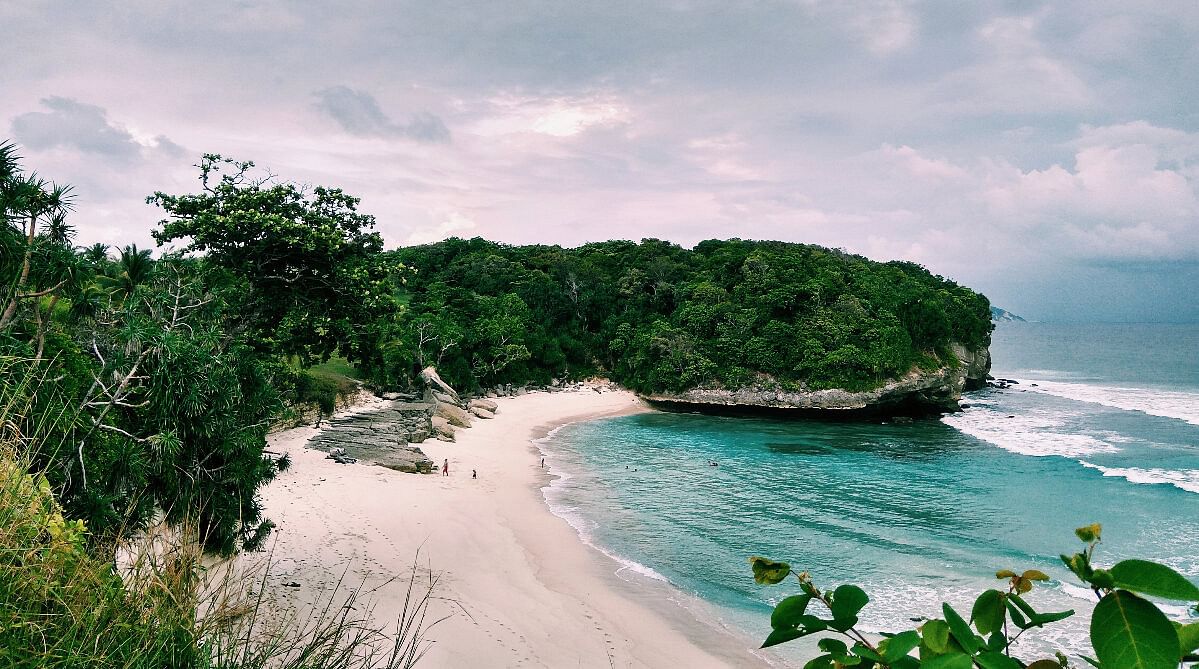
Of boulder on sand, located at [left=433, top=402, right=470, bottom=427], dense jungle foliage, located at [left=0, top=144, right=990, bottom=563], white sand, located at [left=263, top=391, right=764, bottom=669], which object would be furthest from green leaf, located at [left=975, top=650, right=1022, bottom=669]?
boulder on sand, located at [left=433, top=402, right=470, bottom=427]

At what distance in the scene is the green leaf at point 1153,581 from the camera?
1031mm

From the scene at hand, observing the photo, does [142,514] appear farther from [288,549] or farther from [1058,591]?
[1058,591]

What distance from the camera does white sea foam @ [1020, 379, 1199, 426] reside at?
43.1 metres

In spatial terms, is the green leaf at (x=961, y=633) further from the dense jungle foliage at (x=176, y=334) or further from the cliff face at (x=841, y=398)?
the cliff face at (x=841, y=398)

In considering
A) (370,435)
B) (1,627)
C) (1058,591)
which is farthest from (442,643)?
(370,435)

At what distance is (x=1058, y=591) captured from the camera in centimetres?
1512

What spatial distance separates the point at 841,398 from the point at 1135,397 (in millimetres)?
27846

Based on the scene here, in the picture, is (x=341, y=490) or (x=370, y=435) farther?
(x=370, y=435)

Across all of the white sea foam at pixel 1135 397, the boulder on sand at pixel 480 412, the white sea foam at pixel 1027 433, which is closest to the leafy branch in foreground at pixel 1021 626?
the white sea foam at pixel 1027 433

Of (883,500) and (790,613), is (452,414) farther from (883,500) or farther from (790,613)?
(790,613)

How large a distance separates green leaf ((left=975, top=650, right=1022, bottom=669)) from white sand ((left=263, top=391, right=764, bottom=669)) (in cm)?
712

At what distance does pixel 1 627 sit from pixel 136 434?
22.4ft

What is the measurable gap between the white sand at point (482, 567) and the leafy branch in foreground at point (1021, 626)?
680 cm

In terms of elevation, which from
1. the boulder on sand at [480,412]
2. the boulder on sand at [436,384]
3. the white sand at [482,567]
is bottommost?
the white sand at [482,567]
